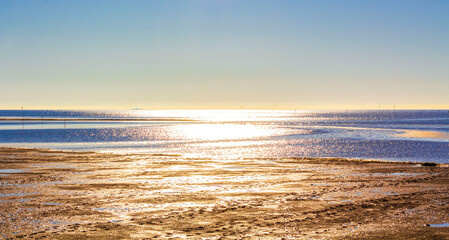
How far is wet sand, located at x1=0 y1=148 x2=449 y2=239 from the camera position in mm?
11586

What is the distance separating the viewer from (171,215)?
13.3 meters

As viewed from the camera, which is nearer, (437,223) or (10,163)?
(437,223)

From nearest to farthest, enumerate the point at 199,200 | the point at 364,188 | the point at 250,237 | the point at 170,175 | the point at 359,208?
the point at 250,237
the point at 359,208
the point at 199,200
the point at 364,188
the point at 170,175

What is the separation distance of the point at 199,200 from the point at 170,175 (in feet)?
24.5

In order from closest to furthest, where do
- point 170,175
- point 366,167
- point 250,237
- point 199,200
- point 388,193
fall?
point 250,237 < point 199,200 < point 388,193 < point 170,175 < point 366,167

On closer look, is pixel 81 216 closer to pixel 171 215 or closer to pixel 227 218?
pixel 171 215

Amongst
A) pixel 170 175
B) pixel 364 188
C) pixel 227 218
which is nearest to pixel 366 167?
pixel 364 188

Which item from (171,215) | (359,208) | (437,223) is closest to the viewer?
(437,223)

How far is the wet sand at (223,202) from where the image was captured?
1159 cm

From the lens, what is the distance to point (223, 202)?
15367mm

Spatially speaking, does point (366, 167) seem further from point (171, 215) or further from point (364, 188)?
point (171, 215)

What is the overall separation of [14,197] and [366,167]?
20.2 metres

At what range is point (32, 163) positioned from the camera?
28.5 m

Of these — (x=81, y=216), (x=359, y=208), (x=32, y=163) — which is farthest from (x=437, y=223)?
(x=32, y=163)
